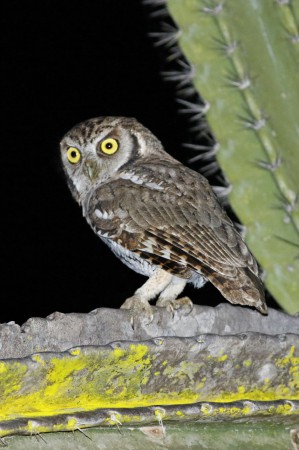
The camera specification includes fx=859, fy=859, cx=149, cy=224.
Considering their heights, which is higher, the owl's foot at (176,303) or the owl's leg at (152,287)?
the owl's leg at (152,287)

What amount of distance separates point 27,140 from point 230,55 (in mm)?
3725

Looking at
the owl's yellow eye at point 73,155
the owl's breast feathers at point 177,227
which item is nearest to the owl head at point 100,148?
the owl's yellow eye at point 73,155

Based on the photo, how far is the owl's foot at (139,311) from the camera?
6.21ft

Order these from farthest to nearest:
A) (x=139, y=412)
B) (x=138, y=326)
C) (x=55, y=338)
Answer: (x=138, y=326) < (x=55, y=338) < (x=139, y=412)

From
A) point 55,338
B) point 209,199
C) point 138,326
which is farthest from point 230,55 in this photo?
point 55,338

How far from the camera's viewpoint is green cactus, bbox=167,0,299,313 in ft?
9.12

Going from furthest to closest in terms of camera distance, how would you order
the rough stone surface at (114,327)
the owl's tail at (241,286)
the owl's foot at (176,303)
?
the owl's foot at (176,303)
the owl's tail at (241,286)
the rough stone surface at (114,327)

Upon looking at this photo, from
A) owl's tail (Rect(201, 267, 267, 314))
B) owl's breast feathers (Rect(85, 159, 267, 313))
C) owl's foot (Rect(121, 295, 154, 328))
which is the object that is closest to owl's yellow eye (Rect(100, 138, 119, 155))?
owl's breast feathers (Rect(85, 159, 267, 313))

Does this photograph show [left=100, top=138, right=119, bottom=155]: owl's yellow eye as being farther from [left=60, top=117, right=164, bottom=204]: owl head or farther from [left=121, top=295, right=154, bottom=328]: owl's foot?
[left=121, top=295, right=154, bottom=328]: owl's foot

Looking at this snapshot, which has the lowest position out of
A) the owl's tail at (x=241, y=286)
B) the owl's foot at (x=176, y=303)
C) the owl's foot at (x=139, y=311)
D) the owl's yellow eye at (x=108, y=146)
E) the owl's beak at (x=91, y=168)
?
the owl's foot at (x=176, y=303)

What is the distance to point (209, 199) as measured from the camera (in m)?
2.85

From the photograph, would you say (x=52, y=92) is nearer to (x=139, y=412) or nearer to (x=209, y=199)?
(x=209, y=199)

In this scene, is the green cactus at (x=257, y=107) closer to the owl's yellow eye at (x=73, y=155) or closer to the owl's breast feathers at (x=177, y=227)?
the owl's breast feathers at (x=177, y=227)

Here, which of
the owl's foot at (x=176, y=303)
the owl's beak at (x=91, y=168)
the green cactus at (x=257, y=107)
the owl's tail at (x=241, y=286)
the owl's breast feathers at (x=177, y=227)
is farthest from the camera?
the owl's beak at (x=91, y=168)
